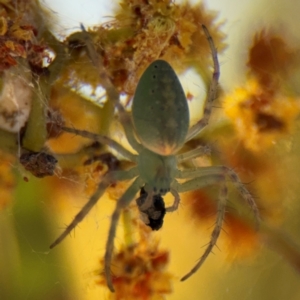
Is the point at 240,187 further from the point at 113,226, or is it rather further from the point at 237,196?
the point at 113,226

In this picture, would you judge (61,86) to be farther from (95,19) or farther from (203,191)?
(203,191)

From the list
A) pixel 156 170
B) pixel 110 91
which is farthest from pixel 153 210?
pixel 110 91

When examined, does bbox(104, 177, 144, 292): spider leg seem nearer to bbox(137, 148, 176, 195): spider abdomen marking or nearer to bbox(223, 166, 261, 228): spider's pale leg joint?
bbox(137, 148, 176, 195): spider abdomen marking

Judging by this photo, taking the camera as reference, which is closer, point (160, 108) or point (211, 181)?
point (160, 108)

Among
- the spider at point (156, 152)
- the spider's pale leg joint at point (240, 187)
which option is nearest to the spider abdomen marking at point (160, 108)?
the spider at point (156, 152)

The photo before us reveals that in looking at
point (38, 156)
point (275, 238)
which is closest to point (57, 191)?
point (38, 156)

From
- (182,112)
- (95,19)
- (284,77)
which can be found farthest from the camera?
(284,77)
